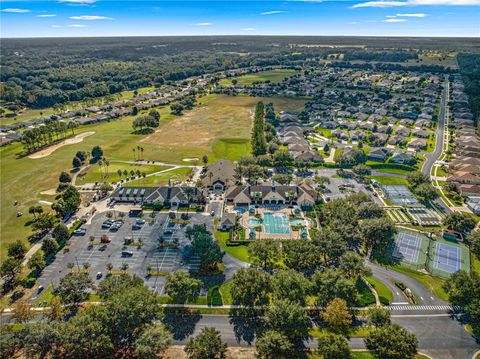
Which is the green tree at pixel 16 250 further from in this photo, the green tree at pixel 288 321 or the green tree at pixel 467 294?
the green tree at pixel 467 294

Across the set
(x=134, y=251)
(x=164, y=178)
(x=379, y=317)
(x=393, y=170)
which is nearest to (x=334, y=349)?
(x=379, y=317)

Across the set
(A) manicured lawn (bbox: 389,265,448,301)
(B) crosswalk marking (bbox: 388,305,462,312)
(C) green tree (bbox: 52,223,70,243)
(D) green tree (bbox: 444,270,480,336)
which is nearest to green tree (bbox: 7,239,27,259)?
(C) green tree (bbox: 52,223,70,243)

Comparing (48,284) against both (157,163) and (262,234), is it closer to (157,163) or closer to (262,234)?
(262,234)

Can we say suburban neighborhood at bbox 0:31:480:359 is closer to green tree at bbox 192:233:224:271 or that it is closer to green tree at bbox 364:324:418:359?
green tree at bbox 364:324:418:359

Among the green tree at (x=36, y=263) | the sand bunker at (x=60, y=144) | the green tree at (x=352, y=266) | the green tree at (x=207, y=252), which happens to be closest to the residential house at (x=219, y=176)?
the green tree at (x=207, y=252)

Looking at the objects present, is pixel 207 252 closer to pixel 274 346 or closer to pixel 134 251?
pixel 134 251

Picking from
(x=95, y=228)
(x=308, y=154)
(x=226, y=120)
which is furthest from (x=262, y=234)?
(x=226, y=120)
